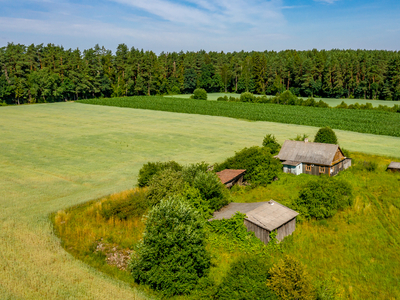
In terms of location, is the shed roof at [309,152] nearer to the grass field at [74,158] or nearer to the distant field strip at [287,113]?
the grass field at [74,158]

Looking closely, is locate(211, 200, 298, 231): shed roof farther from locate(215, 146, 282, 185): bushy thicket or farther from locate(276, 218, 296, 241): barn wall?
locate(215, 146, 282, 185): bushy thicket

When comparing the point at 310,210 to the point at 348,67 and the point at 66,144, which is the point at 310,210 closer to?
the point at 66,144

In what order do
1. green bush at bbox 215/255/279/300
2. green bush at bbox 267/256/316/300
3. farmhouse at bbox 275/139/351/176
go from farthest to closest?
farmhouse at bbox 275/139/351/176, green bush at bbox 215/255/279/300, green bush at bbox 267/256/316/300

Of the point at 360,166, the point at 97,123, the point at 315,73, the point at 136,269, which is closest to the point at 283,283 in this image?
the point at 136,269

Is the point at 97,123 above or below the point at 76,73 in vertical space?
below

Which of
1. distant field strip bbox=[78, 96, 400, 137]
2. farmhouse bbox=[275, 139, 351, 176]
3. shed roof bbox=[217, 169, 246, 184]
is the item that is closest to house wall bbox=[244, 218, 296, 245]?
shed roof bbox=[217, 169, 246, 184]

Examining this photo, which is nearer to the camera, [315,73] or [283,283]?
[283,283]

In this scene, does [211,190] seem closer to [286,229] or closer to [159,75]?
[286,229]

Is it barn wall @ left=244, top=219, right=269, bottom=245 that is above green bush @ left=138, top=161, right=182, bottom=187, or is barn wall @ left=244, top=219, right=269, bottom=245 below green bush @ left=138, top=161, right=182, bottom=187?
below

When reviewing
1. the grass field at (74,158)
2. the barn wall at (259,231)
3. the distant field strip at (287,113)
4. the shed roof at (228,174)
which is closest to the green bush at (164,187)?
the shed roof at (228,174)
